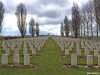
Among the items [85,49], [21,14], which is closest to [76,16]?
[21,14]

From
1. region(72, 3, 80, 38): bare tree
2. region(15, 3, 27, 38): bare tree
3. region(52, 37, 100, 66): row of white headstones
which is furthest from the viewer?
region(15, 3, 27, 38): bare tree

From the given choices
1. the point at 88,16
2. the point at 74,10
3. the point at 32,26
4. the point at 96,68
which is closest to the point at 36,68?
the point at 96,68

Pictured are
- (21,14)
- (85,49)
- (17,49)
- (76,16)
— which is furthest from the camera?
(21,14)

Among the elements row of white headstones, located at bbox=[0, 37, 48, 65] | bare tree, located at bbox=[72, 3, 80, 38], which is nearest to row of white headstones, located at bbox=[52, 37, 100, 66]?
row of white headstones, located at bbox=[0, 37, 48, 65]

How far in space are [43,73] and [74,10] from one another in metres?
59.0

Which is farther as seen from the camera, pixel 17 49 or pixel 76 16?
pixel 76 16

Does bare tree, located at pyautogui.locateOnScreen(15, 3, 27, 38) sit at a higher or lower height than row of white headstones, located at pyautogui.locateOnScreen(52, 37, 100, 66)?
higher

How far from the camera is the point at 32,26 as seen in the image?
411 feet

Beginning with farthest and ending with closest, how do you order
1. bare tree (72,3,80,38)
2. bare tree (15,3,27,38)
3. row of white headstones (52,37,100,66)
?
bare tree (15,3,27,38)
bare tree (72,3,80,38)
row of white headstones (52,37,100,66)

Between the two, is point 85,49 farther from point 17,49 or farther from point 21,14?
point 21,14

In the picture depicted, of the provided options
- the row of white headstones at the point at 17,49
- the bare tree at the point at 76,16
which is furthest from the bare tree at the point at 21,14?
the row of white headstones at the point at 17,49

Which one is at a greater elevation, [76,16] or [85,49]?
[76,16]

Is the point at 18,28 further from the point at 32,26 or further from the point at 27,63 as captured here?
the point at 27,63

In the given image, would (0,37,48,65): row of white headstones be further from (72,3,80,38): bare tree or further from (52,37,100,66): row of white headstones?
(72,3,80,38): bare tree
